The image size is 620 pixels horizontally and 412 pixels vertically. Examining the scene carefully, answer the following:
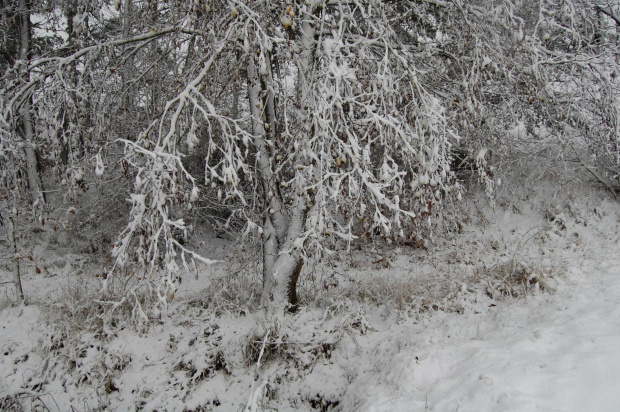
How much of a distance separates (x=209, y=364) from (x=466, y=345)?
2994mm

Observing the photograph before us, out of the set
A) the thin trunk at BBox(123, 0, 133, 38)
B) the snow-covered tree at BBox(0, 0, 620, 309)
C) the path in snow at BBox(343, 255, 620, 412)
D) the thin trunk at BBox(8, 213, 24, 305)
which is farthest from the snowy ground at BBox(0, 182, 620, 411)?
the thin trunk at BBox(123, 0, 133, 38)

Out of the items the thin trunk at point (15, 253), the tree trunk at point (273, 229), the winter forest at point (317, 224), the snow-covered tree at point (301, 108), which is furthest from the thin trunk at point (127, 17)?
the thin trunk at point (15, 253)

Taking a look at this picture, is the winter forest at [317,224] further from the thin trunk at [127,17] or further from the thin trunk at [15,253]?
the thin trunk at [127,17]

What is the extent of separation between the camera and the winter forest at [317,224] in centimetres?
358

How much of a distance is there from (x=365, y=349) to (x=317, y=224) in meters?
1.94

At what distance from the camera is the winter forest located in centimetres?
358

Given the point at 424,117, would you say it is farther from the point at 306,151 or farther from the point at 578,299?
the point at 578,299

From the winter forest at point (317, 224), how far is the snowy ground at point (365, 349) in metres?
0.03

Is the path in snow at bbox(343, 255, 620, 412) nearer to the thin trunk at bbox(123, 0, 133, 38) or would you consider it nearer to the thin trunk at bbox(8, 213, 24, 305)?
the thin trunk at bbox(8, 213, 24, 305)

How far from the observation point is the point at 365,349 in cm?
467

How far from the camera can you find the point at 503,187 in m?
7.91

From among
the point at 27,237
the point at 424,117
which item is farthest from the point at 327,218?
the point at 27,237

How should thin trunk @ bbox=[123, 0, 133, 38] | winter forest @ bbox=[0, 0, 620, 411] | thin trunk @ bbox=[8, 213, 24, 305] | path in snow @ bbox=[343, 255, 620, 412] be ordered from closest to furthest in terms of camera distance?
path in snow @ bbox=[343, 255, 620, 412], winter forest @ bbox=[0, 0, 620, 411], thin trunk @ bbox=[8, 213, 24, 305], thin trunk @ bbox=[123, 0, 133, 38]

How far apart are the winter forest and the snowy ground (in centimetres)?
3
